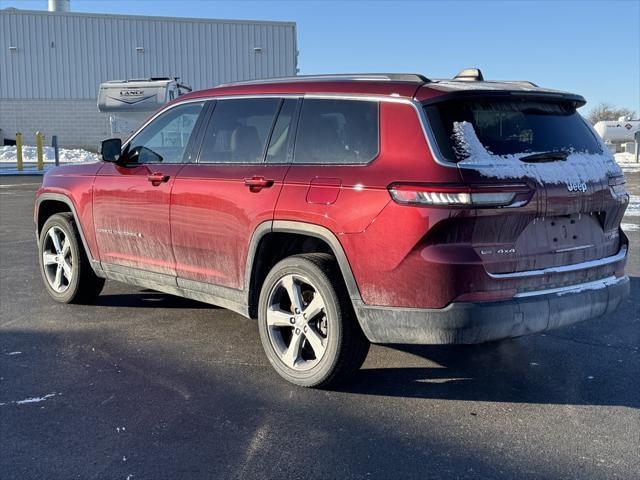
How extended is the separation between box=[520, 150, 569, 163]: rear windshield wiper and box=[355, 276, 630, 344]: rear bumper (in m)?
0.74

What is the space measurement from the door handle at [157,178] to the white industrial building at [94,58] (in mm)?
31739

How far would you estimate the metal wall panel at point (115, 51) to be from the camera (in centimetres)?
3547

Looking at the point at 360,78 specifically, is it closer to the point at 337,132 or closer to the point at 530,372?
the point at 337,132

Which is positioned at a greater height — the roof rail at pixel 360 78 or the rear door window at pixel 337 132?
the roof rail at pixel 360 78

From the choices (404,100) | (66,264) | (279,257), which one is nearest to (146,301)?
(66,264)

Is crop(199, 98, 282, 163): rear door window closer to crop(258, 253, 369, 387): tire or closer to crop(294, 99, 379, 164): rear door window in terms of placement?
crop(294, 99, 379, 164): rear door window

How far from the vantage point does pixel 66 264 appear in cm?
618

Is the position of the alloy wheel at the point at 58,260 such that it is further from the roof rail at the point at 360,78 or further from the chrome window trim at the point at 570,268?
the chrome window trim at the point at 570,268

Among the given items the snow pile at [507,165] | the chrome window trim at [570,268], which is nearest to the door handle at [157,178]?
the snow pile at [507,165]

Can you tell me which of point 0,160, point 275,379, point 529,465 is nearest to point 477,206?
point 529,465

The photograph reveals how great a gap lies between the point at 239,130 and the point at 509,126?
187 cm

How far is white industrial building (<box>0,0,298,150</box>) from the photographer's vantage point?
35531 mm

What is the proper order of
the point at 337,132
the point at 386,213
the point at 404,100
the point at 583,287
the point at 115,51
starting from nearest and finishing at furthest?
the point at 386,213 → the point at 404,100 → the point at 583,287 → the point at 337,132 → the point at 115,51

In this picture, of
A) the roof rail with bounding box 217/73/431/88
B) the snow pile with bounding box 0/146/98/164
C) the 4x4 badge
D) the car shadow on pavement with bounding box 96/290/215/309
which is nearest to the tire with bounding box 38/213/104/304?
the car shadow on pavement with bounding box 96/290/215/309
